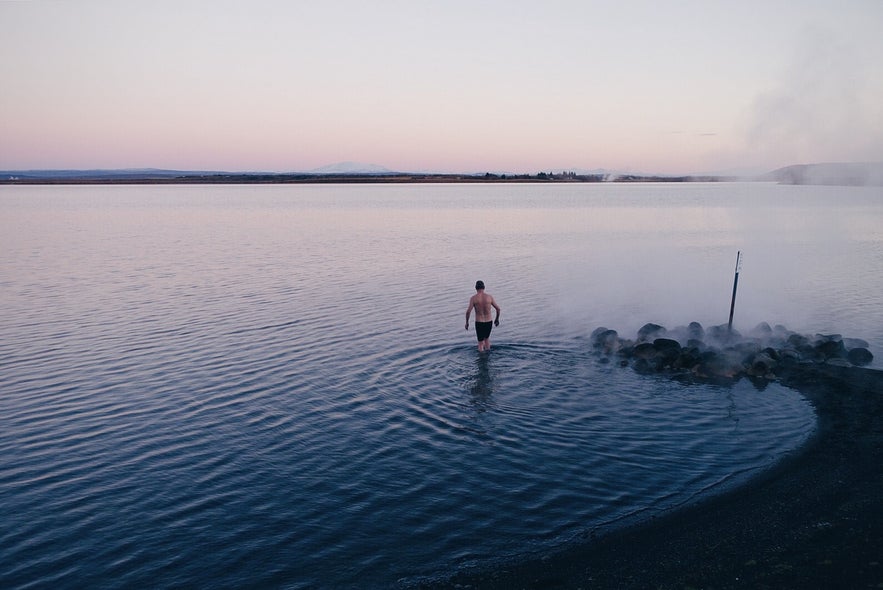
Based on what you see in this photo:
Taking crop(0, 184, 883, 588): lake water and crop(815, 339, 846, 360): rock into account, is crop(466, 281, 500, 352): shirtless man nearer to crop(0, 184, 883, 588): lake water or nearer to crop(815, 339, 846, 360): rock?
crop(0, 184, 883, 588): lake water

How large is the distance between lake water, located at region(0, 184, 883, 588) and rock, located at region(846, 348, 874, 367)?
0.81m

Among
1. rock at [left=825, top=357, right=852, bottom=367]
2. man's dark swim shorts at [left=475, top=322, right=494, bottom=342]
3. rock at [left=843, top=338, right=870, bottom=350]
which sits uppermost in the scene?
man's dark swim shorts at [left=475, top=322, right=494, bottom=342]

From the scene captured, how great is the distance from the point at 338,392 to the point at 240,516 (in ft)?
23.0

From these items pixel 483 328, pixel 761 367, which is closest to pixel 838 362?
pixel 761 367

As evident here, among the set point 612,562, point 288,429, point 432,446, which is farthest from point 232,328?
point 612,562

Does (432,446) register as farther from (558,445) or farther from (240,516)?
(240,516)

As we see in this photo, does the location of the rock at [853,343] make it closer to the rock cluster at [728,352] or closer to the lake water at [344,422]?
the rock cluster at [728,352]

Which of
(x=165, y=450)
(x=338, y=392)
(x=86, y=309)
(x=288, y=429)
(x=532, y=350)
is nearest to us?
(x=165, y=450)

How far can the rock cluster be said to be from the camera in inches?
800

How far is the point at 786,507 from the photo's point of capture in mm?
11406

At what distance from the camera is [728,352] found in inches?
837

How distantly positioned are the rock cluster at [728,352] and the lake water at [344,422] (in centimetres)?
107

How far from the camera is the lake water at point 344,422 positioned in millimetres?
10703

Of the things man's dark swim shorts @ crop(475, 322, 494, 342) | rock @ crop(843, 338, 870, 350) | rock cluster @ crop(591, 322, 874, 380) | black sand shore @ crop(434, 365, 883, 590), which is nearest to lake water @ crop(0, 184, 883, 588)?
black sand shore @ crop(434, 365, 883, 590)
